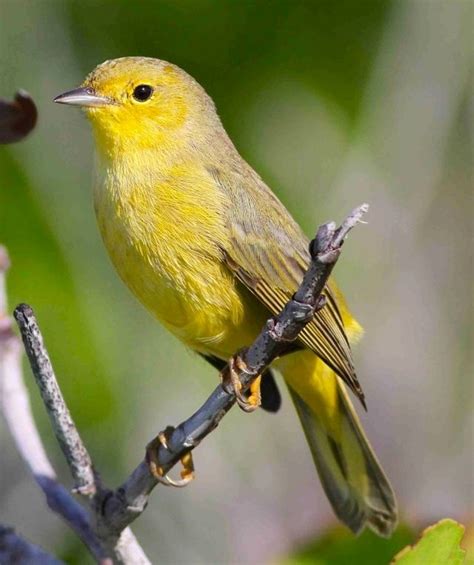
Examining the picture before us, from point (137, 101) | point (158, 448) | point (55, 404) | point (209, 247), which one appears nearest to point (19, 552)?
point (55, 404)

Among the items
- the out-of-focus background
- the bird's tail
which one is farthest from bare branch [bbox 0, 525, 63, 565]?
the bird's tail

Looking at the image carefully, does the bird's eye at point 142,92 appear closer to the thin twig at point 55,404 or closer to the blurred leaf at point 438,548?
the thin twig at point 55,404

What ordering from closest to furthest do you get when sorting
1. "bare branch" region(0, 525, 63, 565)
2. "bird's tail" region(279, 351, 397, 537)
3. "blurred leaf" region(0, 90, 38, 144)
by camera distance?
"blurred leaf" region(0, 90, 38, 144)
"bare branch" region(0, 525, 63, 565)
"bird's tail" region(279, 351, 397, 537)

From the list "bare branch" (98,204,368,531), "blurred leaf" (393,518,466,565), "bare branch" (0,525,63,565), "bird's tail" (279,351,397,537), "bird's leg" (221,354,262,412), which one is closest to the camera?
"blurred leaf" (393,518,466,565)

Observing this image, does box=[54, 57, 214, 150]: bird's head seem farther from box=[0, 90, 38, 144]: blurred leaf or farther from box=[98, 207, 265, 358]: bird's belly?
box=[0, 90, 38, 144]: blurred leaf

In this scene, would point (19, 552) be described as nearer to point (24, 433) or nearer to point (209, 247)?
point (24, 433)

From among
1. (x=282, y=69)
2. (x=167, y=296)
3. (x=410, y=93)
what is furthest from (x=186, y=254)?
(x=410, y=93)
